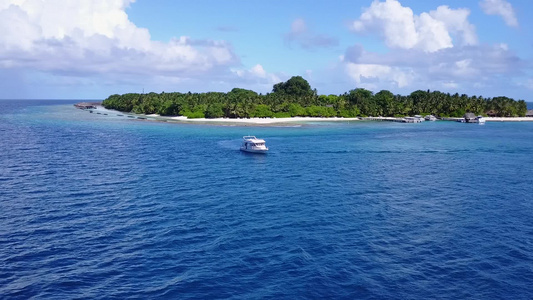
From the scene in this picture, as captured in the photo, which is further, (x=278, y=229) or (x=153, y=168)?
(x=153, y=168)

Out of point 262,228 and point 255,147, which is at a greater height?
point 255,147

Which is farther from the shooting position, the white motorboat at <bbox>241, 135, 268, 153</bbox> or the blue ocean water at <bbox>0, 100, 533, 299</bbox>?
the white motorboat at <bbox>241, 135, 268, 153</bbox>

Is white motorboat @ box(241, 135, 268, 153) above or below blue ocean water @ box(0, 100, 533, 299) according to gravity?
above

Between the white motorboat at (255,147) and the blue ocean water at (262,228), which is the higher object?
the white motorboat at (255,147)

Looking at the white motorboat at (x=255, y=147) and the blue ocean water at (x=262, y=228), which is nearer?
the blue ocean water at (x=262, y=228)

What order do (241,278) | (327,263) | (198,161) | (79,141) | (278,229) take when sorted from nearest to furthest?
(241,278) < (327,263) < (278,229) < (198,161) < (79,141)

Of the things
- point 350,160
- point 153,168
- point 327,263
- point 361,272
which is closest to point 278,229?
point 327,263

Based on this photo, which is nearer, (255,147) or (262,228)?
(262,228)

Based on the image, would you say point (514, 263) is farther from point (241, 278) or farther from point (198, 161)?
point (198, 161)
